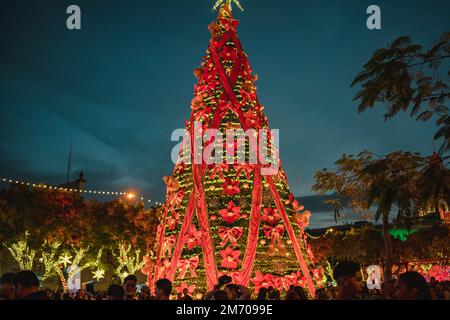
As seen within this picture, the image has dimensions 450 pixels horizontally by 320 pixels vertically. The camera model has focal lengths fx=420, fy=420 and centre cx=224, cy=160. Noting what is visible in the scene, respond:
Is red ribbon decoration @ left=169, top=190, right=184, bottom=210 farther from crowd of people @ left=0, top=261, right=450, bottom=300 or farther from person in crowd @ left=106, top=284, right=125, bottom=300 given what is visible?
person in crowd @ left=106, top=284, right=125, bottom=300

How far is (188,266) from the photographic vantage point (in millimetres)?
9641

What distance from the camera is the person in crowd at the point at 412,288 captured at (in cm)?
349

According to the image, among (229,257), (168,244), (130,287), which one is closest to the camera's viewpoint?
(130,287)

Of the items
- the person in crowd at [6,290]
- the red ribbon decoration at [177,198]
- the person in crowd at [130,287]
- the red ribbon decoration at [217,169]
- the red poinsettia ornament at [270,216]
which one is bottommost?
the person in crowd at [130,287]

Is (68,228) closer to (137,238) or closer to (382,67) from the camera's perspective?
(137,238)

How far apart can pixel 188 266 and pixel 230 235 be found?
121cm

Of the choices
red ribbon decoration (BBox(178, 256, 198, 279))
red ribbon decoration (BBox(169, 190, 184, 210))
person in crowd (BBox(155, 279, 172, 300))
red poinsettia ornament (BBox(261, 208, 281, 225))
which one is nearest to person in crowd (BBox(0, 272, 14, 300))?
person in crowd (BBox(155, 279, 172, 300))

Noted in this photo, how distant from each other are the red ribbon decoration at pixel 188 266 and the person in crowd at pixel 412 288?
6.48 m

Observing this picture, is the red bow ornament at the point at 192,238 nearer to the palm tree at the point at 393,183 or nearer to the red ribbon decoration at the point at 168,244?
the red ribbon decoration at the point at 168,244

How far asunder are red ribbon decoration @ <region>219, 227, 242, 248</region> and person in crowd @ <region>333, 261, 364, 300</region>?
579 centimetres

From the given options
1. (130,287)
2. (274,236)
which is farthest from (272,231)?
(130,287)

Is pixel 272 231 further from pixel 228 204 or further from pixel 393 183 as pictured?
pixel 393 183

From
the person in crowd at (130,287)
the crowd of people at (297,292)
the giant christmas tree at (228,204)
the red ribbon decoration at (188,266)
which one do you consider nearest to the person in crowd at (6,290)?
the crowd of people at (297,292)
